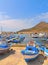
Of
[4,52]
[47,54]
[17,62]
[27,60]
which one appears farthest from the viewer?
[4,52]

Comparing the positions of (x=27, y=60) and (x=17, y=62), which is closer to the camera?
(x=27, y=60)

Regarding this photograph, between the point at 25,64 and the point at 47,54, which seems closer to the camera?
the point at 25,64

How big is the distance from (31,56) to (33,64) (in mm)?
855

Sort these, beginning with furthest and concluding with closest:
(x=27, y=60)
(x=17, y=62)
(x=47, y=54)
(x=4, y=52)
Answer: (x=4, y=52) < (x=47, y=54) < (x=17, y=62) < (x=27, y=60)

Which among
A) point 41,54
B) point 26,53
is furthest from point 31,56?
point 41,54

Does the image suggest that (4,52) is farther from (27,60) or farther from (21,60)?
(27,60)

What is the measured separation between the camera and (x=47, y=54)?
16.9 m

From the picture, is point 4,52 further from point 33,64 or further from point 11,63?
point 33,64

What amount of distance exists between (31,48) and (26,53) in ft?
10.2

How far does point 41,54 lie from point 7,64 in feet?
20.8

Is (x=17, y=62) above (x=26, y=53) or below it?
below

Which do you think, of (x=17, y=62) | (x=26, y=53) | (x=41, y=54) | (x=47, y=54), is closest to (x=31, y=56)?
(x=26, y=53)

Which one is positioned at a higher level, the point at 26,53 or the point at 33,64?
the point at 26,53

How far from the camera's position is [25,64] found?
47.4ft
